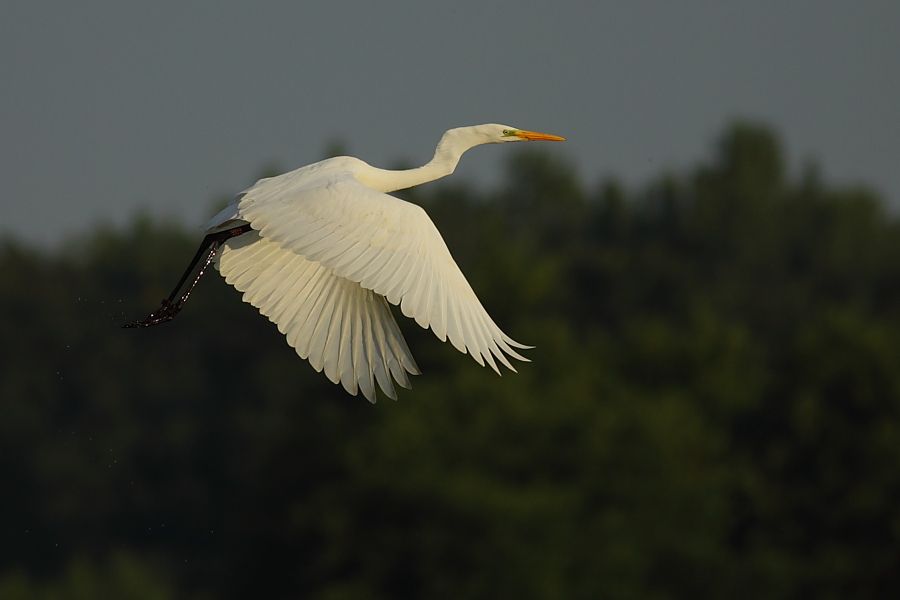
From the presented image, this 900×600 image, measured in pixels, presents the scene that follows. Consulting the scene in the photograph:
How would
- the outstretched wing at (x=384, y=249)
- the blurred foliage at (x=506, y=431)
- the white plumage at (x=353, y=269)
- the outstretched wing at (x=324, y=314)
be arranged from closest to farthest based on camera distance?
the outstretched wing at (x=384, y=249) < the white plumage at (x=353, y=269) < the outstretched wing at (x=324, y=314) < the blurred foliage at (x=506, y=431)

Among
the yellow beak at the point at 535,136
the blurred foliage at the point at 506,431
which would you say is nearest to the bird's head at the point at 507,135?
the yellow beak at the point at 535,136

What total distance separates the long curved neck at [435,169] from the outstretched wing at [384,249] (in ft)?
3.35

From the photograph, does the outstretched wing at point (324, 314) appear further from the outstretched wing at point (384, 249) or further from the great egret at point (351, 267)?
the outstretched wing at point (384, 249)

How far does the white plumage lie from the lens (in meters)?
10.4

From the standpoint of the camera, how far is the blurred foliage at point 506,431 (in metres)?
38.4

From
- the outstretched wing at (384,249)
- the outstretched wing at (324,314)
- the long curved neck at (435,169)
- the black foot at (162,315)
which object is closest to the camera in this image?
the outstretched wing at (384,249)

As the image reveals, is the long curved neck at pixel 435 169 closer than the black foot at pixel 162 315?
Yes

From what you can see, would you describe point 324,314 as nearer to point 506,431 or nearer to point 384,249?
point 384,249

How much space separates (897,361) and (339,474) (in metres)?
14.9

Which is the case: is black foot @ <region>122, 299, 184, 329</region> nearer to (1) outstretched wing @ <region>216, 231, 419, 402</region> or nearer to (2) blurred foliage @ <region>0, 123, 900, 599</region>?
(1) outstretched wing @ <region>216, 231, 419, 402</region>

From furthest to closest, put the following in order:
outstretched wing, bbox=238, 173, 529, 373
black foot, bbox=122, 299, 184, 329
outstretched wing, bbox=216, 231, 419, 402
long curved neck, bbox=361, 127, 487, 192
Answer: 1. black foot, bbox=122, 299, 184, 329
2. long curved neck, bbox=361, 127, 487, 192
3. outstretched wing, bbox=216, 231, 419, 402
4. outstretched wing, bbox=238, 173, 529, 373

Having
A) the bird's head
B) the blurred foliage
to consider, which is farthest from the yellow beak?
the blurred foliage

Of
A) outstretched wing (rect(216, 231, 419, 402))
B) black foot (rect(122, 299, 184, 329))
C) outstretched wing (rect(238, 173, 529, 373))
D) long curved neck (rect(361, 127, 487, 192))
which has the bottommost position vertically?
black foot (rect(122, 299, 184, 329))

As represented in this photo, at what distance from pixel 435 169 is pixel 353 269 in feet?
8.27
